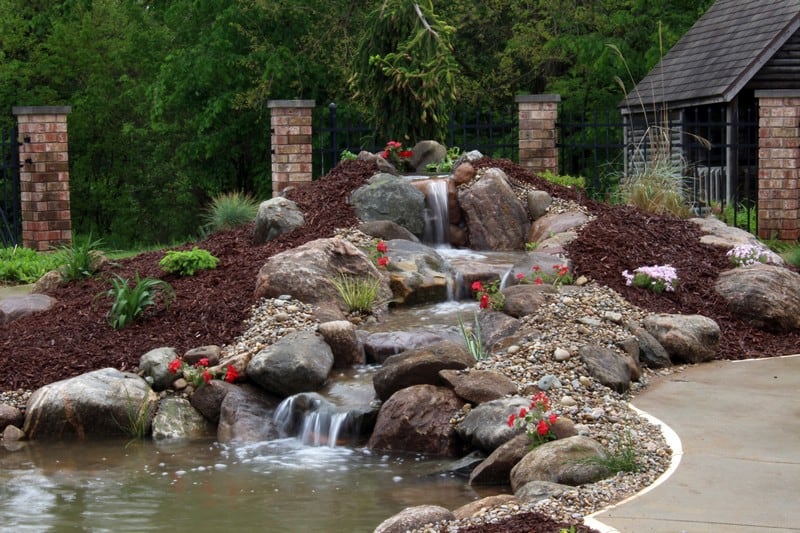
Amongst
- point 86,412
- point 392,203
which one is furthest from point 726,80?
Result: point 86,412

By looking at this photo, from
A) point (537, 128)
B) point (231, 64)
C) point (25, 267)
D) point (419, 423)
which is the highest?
point (231, 64)

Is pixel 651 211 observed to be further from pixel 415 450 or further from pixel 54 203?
pixel 54 203

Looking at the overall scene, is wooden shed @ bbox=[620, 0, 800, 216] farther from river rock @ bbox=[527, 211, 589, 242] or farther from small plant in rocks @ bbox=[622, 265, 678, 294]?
small plant in rocks @ bbox=[622, 265, 678, 294]

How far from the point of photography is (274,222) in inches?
482

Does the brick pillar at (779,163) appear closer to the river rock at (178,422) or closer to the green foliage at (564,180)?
the green foliage at (564,180)

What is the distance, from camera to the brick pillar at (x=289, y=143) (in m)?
16.1

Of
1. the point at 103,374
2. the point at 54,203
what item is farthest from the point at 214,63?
the point at 103,374

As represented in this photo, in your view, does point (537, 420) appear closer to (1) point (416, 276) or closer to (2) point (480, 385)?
(2) point (480, 385)

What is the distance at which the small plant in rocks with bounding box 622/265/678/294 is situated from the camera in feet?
34.8

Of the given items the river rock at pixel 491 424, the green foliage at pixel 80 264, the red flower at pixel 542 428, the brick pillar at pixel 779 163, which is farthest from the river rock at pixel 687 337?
the brick pillar at pixel 779 163

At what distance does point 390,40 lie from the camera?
15.5 m

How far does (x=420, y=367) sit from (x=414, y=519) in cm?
275

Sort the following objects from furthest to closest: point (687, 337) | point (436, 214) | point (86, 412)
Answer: point (436, 214) → point (687, 337) → point (86, 412)

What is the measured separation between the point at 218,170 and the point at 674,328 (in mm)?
17289
